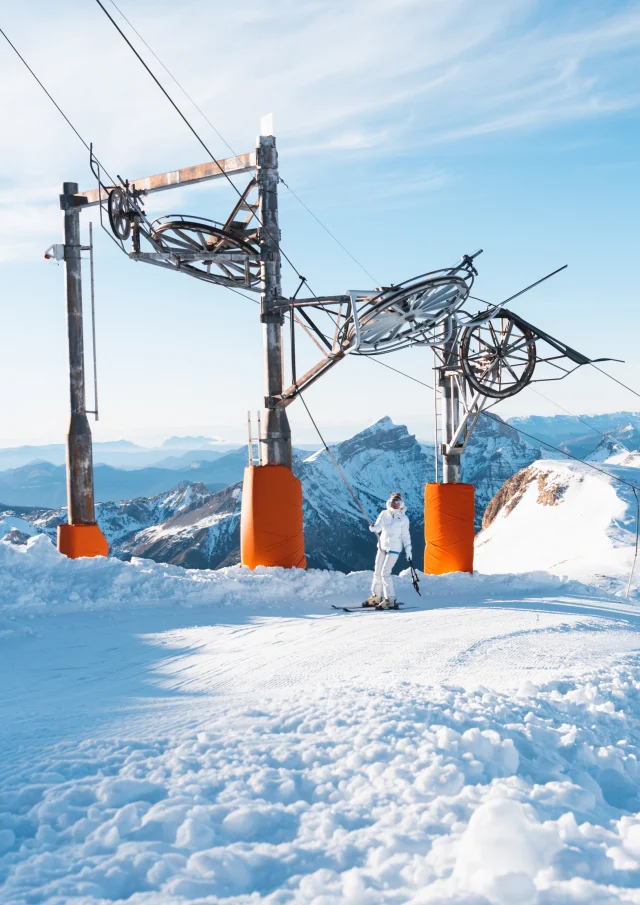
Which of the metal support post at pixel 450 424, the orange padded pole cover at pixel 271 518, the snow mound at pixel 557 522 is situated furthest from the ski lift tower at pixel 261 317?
the snow mound at pixel 557 522

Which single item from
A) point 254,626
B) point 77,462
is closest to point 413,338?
point 254,626

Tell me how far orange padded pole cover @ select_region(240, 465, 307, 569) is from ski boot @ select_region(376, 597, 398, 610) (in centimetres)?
265

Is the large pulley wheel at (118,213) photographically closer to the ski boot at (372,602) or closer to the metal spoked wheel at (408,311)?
the metal spoked wheel at (408,311)

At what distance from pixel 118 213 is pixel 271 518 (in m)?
6.54

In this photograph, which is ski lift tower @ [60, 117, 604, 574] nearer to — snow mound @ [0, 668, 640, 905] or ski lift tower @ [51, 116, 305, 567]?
Result: ski lift tower @ [51, 116, 305, 567]

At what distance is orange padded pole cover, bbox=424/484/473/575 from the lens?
1580 centimetres

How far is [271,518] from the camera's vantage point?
14750mm

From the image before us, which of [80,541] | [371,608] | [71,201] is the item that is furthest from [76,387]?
[371,608]

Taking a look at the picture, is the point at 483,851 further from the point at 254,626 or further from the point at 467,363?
the point at 467,363

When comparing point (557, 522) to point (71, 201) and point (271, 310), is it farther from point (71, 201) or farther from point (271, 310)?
point (71, 201)

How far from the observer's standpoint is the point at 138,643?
32.2ft

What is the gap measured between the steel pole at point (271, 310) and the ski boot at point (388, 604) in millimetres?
3697

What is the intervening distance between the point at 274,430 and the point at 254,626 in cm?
510

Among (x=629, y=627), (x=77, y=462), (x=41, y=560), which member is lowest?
(x=629, y=627)
